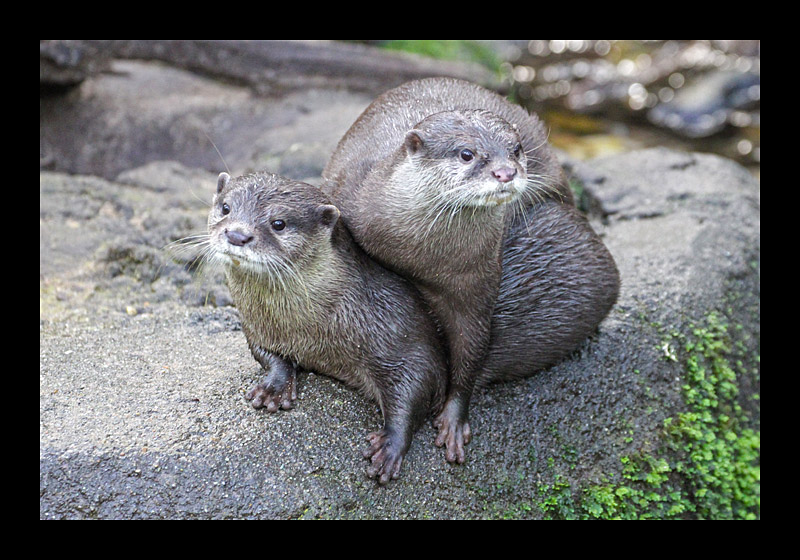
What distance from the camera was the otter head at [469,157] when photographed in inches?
103

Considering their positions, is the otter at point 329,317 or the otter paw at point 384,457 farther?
the otter paw at point 384,457

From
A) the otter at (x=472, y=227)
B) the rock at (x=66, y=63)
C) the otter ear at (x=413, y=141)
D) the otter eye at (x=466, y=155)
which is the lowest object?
the rock at (x=66, y=63)

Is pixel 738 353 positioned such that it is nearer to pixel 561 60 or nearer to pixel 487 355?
pixel 487 355

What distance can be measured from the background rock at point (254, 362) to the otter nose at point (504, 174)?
1056 millimetres

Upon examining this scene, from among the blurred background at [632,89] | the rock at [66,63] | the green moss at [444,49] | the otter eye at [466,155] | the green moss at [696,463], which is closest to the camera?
the otter eye at [466,155]

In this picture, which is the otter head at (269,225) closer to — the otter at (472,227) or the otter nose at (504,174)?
the otter at (472,227)

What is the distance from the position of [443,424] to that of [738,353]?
167cm

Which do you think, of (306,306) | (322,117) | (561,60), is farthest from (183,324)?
(561,60)

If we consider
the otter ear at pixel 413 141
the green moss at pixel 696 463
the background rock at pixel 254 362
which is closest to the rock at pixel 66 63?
the background rock at pixel 254 362

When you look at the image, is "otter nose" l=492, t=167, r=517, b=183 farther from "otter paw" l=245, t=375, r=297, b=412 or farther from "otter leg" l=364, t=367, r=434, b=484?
"otter paw" l=245, t=375, r=297, b=412

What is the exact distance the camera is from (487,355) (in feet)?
10.7

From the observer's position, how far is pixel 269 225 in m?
→ 2.68

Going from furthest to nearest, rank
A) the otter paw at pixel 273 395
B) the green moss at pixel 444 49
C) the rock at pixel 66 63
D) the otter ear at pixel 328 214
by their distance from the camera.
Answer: the green moss at pixel 444 49
the rock at pixel 66 63
the otter paw at pixel 273 395
the otter ear at pixel 328 214

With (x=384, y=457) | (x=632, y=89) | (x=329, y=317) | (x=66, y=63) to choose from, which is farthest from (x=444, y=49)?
(x=384, y=457)
